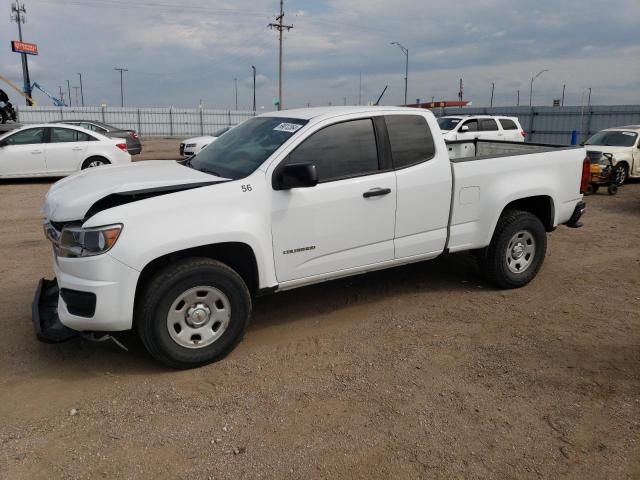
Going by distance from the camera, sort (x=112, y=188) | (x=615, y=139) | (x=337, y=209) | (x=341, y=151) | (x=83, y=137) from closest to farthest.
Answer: (x=112, y=188) < (x=337, y=209) < (x=341, y=151) < (x=83, y=137) < (x=615, y=139)

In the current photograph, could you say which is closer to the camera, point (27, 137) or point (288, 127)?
point (288, 127)

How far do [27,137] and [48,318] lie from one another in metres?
10.7

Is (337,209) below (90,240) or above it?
above

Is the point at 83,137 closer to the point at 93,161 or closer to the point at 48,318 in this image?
the point at 93,161

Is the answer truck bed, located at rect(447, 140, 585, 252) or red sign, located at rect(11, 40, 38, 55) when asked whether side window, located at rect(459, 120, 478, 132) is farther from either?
red sign, located at rect(11, 40, 38, 55)

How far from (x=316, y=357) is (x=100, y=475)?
180cm

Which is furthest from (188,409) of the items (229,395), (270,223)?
(270,223)

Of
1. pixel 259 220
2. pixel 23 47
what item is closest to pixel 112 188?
pixel 259 220

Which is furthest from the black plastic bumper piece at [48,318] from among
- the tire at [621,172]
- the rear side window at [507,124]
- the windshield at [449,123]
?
the rear side window at [507,124]

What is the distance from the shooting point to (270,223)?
4070 millimetres

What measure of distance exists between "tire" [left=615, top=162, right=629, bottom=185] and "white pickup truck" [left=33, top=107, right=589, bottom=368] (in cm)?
928

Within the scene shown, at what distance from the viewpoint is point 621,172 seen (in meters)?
13.4

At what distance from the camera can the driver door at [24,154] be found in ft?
42.0

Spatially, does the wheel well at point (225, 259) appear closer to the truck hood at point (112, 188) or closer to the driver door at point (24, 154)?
the truck hood at point (112, 188)
